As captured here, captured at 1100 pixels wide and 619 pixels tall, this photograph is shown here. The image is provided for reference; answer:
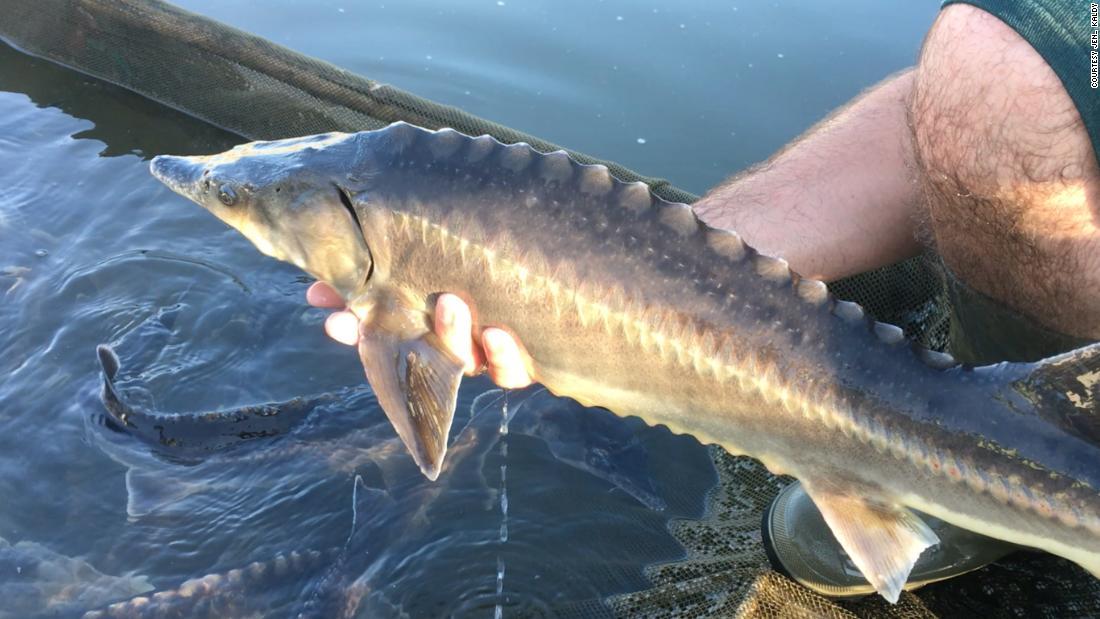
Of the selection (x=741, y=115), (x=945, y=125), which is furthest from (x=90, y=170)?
(x=945, y=125)

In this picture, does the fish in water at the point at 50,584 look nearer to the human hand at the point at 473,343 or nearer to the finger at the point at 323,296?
the finger at the point at 323,296

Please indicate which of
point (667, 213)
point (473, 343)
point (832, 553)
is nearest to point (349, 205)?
point (473, 343)

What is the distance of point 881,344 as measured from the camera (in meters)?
1.68

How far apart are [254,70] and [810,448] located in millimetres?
3770

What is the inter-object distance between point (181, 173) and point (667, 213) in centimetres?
125

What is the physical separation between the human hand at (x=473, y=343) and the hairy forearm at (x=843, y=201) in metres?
0.96

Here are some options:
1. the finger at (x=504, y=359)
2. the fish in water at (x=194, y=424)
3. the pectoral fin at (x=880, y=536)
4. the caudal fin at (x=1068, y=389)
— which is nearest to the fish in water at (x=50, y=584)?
the fish in water at (x=194, y=424)

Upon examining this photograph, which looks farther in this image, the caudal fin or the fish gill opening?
the fish gill opening

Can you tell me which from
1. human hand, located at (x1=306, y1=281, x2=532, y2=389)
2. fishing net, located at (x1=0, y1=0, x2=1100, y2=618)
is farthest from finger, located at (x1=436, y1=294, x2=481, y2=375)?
fishing net, located at (x1=0, y1=0, x2=1100, y2=618)

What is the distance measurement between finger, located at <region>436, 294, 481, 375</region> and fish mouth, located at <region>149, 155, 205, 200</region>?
713 millimetres

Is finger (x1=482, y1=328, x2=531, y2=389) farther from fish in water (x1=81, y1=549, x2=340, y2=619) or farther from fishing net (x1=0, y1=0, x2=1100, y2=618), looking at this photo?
fish in water (x1=81, y1=549, x2=340, y2=619)

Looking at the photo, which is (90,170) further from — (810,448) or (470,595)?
(810,448)

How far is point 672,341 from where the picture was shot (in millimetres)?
1789

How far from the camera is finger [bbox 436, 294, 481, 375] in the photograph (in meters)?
1.95
